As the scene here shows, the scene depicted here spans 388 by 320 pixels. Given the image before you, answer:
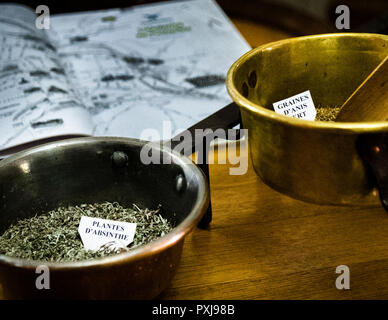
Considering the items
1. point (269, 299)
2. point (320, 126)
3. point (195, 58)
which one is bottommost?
point (269, 299)

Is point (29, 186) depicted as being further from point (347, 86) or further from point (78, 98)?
point (347, 86)

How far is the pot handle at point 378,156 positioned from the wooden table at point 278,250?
0.45 ft

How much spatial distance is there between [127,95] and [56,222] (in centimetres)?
39

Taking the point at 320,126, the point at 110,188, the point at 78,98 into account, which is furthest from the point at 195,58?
the point at 320,126

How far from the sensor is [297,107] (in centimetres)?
76

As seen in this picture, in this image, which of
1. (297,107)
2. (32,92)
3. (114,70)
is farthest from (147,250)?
(114,70)

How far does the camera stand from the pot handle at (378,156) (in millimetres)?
532

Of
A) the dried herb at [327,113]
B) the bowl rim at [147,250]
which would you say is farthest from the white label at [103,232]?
the dried herb at [327,113]

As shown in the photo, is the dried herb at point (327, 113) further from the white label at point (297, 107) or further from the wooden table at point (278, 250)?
the wooden table at point (278, 250)

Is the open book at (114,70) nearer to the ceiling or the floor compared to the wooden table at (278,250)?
nearer to the ceiling

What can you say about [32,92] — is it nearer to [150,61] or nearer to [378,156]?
[150,61]

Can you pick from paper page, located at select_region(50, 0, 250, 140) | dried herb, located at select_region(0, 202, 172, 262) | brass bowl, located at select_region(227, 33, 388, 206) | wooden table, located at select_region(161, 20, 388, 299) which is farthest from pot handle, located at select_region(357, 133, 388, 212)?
paper page, located at select_region(50, 0, 250, 140)

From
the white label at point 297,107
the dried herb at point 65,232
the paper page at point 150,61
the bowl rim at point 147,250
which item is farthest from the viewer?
the paper page at point 150,61

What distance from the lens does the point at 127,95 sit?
0.97m
